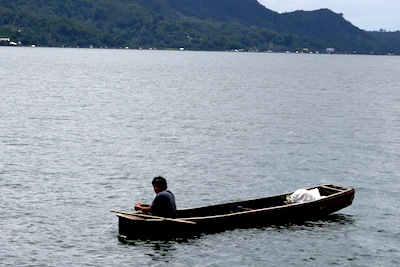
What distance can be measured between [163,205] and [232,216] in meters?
3.73

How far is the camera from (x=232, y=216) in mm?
35094

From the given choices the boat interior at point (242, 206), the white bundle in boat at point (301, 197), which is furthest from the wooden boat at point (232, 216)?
the white bundle in boat at point (301, 197)

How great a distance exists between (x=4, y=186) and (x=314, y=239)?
65.8 ft

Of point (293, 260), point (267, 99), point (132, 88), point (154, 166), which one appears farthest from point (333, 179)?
point (132, 88)

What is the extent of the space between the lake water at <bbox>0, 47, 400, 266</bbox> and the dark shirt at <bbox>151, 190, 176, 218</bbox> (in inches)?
56.7

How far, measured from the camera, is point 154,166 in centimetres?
5303

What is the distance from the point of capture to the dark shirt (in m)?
33.5

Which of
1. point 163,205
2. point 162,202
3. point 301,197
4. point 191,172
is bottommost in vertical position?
point 191,172

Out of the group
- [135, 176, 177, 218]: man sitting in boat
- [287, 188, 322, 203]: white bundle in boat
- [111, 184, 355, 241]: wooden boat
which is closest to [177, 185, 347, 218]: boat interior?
[111, 184, 355, 241]: wooden boat

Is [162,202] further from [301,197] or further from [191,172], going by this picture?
[191,172]

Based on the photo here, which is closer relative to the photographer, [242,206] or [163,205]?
[163,205]

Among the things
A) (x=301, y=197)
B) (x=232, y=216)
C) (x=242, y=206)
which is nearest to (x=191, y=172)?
(x=242, y=206)

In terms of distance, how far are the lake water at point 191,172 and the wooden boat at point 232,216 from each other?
0.50 metres

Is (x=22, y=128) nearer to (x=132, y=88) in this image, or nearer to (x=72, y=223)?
(x=72, y=223)
